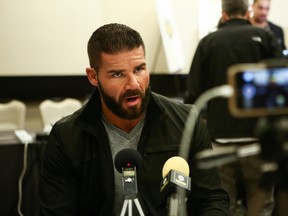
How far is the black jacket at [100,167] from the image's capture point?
1796mm

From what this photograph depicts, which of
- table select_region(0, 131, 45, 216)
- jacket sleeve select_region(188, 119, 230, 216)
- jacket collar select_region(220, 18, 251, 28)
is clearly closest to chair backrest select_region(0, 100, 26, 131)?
table select_region(0, 131, 45, 216)

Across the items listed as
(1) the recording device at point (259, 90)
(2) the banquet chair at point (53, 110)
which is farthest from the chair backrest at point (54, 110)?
(1) the recording device at point (259, 90)

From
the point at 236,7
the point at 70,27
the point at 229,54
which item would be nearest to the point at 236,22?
the point at 236,7

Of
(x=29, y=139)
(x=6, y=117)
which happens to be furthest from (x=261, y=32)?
(x=6, y=117)

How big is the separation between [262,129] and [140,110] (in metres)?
Answer: 0.99

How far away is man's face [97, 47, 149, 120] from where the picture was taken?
1.77 m

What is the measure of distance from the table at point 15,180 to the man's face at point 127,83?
1.41 m

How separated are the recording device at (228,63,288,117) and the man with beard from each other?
3.19 feet

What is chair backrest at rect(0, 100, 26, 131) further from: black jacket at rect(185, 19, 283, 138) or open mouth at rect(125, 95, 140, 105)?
open mouth at rect(125, 95, 140, 105)

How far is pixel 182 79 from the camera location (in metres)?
6.11

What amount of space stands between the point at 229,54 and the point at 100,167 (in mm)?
1404

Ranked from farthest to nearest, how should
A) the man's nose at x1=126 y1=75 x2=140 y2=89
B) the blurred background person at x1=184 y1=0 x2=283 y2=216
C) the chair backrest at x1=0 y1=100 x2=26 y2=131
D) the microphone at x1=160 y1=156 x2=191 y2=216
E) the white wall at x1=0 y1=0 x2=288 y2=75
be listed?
the white wall at x1=0 y1=0 x2=288 y2=75 → the chair backrest at x1=0 y1=100 x2=26 y2=131 → the blurred background person at x1=184 y1=0 x2=283 y2=216 → the man's nose at x1=126 y1=75 x2=140 y2=89 → the microphone at x1=160 y1=156 x2=191 y2=216

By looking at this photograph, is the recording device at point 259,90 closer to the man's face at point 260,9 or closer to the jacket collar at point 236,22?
the jacket collar at point 236,22

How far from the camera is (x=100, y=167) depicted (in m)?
1.84
